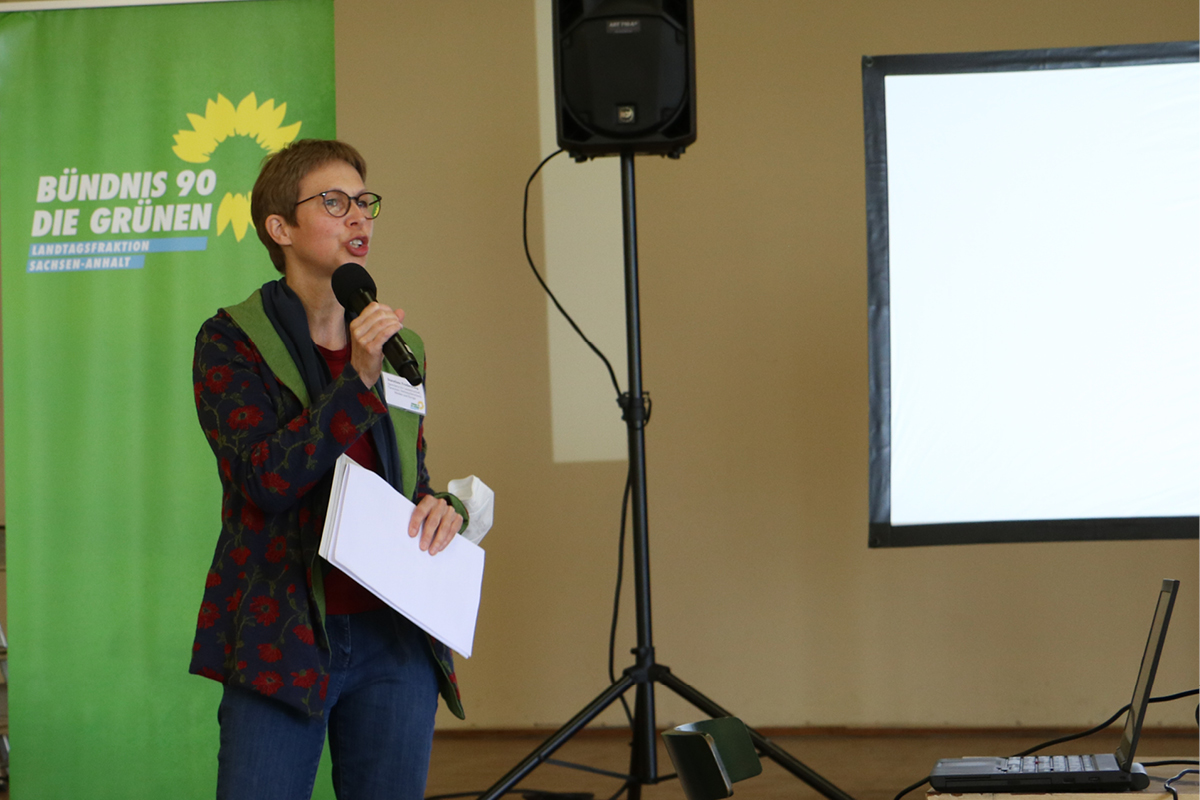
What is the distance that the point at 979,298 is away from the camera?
217 cm

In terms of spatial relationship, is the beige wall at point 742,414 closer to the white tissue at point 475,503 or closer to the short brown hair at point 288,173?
the white tissue at point 475,503

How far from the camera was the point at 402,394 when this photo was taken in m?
1.37

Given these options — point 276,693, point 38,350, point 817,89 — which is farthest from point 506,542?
point 276,693

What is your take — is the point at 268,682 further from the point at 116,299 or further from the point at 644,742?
the point at 116,299

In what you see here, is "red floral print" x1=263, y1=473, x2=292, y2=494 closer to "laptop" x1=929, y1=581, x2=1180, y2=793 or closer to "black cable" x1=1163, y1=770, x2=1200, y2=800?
"laptop" x1=929, y1=581, x2=1180, y2=793

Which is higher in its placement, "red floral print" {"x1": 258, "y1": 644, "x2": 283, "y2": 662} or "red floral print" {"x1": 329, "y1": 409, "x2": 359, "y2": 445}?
"red floral print" {"x1": 329, "y1": 409, "x2": 359, "y2": 445}

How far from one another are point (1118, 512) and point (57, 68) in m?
2.66

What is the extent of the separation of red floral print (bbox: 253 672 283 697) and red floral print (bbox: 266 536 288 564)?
0.14 m

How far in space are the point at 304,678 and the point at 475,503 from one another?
369 mm

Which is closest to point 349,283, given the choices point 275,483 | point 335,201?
point 335,201

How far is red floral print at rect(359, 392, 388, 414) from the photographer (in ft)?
4.03

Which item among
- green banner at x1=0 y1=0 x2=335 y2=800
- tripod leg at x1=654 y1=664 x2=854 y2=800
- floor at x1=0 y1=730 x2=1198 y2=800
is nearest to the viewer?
tripod leg at x1=654 y1=664 x2=854 y2=800

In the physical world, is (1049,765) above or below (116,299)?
below

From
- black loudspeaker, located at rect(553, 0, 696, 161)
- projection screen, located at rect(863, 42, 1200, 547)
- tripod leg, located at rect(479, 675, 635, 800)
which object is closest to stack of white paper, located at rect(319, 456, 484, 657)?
tripod leg, located at rect(479, 675, 635, 800)
